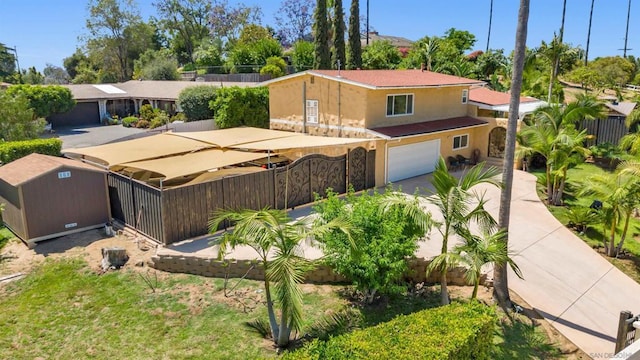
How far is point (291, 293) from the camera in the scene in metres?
9.02

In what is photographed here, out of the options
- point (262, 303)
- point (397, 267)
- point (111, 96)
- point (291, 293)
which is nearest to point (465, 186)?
point (397, 267)

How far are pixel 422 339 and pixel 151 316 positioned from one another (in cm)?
718

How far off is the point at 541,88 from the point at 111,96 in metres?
45.4

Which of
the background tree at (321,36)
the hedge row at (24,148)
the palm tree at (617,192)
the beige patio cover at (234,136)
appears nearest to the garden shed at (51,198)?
the beige patio cover at (234,136)

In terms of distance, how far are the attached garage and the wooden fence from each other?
38496 millimetres

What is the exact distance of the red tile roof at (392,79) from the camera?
80.1 feet

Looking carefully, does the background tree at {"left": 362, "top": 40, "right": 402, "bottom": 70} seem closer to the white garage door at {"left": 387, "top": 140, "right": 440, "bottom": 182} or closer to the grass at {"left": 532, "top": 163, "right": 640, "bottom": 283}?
the white garage door at {"left": 387, "top": 140, "right": 440, "bottom": 182}

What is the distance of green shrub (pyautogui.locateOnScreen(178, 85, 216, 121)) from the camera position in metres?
40.7

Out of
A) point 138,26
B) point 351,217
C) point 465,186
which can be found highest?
point 138,26

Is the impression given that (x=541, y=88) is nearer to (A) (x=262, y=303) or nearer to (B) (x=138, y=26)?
(A) (x=262, y=303)

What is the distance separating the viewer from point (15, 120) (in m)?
26.7

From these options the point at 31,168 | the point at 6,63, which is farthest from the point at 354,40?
the point at 6,63

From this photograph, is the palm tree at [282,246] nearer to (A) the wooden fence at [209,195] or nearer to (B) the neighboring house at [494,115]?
(A) the wooden fence at [209,195]

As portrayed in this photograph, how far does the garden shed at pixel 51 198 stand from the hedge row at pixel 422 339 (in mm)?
12470
